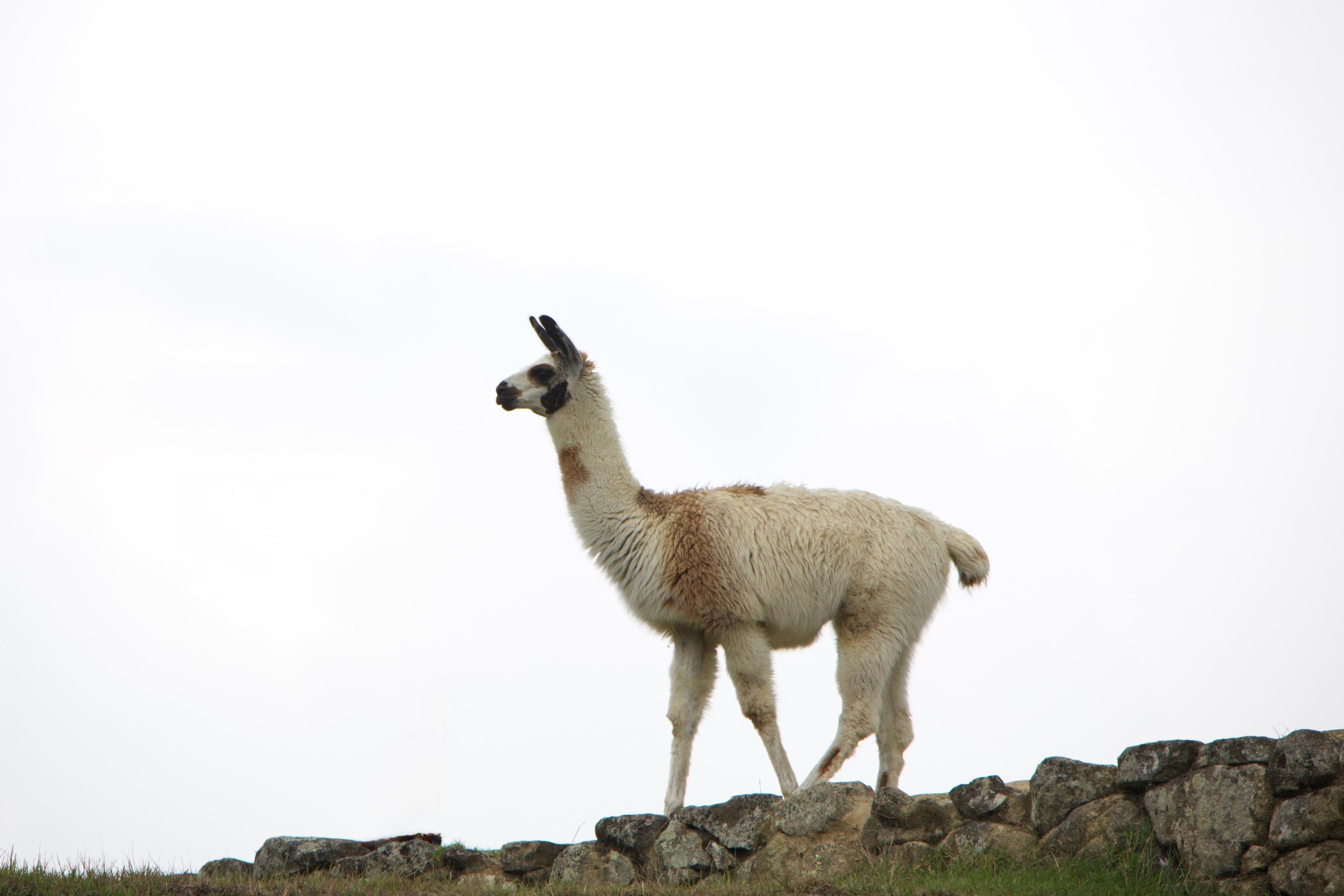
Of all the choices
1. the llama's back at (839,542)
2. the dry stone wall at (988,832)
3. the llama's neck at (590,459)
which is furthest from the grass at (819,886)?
the llama's neck at (590,459)

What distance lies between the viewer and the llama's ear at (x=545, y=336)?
9109mm

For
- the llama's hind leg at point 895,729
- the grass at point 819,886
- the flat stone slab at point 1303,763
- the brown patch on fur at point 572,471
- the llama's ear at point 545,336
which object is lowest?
the grass at point 819,886

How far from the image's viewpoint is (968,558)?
29.5 feet

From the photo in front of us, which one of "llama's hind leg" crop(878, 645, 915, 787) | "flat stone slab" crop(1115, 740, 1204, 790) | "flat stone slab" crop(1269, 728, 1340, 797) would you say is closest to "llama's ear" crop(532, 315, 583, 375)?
"llama's hind leg" crop(878, 645, 915, 787)

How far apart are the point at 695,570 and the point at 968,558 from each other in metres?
2.14

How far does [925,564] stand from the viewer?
8.69 m

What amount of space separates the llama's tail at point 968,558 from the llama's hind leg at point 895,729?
830 millimetres

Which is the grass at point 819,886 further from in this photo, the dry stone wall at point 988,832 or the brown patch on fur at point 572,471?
the brown patch on fur at point 572,471

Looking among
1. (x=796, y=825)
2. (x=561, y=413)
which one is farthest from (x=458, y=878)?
(x=561, y=413)

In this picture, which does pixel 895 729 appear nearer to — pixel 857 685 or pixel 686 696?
pixel 857 685

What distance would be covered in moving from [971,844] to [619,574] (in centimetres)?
320

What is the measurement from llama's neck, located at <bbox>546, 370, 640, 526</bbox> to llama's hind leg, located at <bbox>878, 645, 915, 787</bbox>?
88.1 inches

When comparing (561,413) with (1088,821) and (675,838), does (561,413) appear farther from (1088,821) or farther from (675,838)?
(1088,821)

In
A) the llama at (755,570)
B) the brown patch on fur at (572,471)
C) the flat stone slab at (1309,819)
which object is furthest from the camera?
the brown patch on fur at (572,471)
